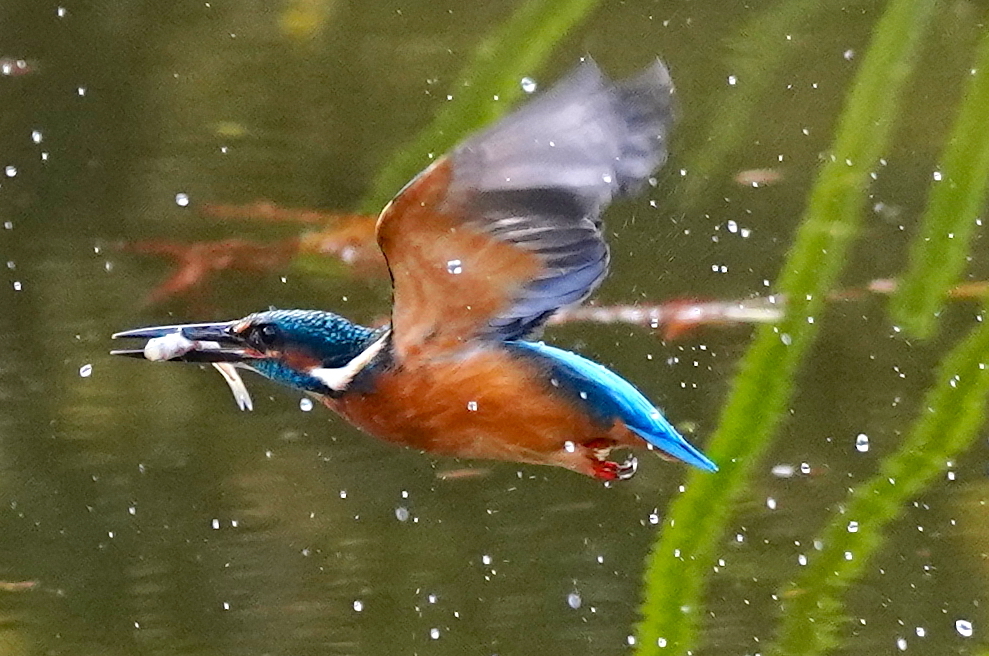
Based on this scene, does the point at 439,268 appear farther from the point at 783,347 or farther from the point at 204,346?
the point at 783,347

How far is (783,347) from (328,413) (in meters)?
0.21

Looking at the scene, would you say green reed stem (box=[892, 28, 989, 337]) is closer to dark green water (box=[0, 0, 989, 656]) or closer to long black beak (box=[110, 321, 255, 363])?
dark green water (box=[0, 0, 989, 656])

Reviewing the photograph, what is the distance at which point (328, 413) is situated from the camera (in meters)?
0.55

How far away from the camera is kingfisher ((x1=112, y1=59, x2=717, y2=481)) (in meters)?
0.38

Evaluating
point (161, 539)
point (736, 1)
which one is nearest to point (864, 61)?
point (736, 1)

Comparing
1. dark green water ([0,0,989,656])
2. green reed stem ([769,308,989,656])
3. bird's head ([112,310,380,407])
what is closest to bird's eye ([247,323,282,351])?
bird's head ([112,310,380,407])

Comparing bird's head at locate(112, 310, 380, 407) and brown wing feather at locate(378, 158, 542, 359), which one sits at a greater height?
brown wing feather at locate(378, 158, 542, 359)

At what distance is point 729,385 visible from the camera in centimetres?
55

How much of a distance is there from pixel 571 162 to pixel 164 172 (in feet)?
0.82

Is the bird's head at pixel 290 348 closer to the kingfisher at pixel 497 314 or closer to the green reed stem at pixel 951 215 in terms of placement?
the kingfisher at pixel 497 314

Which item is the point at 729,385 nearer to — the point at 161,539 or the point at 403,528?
the point at 403,528

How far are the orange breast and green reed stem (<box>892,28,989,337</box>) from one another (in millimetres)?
182

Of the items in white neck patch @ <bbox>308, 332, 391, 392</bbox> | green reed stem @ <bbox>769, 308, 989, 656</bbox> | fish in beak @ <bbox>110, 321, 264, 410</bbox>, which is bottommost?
green reed stem @ <bbox>769, 308, 989, 656</bbox>

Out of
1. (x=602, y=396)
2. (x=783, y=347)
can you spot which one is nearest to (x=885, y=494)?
(x=783, y=347)
